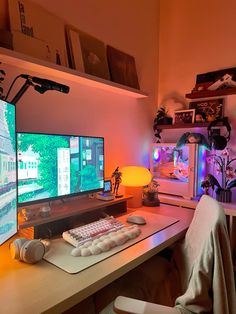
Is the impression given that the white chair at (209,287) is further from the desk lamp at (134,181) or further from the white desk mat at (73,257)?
the desk lamp at (134,181)

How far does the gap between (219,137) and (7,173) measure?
61.0 inches

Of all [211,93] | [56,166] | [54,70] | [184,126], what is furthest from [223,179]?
[54,70]

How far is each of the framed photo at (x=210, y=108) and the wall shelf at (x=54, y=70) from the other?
0.66 m

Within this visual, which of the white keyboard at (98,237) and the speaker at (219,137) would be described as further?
the speaker at (219,137)

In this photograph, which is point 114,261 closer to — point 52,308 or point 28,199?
point 52,308

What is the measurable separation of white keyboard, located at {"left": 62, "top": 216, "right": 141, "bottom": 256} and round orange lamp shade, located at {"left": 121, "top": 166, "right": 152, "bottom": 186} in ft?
1.67

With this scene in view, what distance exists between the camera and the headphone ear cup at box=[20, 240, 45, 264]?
0.90m

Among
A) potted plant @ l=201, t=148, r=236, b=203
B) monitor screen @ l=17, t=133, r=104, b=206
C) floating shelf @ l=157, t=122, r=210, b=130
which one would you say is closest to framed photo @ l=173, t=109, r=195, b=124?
floating shelf @ l=157, t=122, r=210, b=130

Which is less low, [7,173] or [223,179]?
[7,173]

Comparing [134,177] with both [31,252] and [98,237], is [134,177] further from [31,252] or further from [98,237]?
[31,252]

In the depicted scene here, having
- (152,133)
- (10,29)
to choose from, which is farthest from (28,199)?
(152,133)

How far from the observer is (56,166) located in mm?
1311

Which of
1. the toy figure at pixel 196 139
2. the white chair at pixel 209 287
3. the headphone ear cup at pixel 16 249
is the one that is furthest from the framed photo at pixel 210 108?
the headphone ear cup at pixel 16 249

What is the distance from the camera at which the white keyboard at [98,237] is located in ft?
3.28
